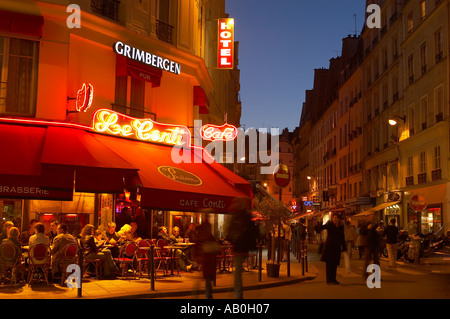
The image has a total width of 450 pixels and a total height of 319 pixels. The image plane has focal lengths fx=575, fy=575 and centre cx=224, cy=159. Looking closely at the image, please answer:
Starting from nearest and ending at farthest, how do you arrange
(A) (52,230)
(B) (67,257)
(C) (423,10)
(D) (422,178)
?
1. (B) (67,257)
2. (A) (52,230)
3. (D) (422,178)
4. (C) (423,10)

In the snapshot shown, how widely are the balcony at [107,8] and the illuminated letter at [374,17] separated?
29733mm

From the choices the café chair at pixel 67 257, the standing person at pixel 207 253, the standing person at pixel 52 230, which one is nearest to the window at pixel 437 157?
the standing person at pixel 52 230

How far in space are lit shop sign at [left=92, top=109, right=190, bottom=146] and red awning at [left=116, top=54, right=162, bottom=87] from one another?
55.9 inches

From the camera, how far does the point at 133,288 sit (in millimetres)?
13102

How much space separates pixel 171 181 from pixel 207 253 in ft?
19.4

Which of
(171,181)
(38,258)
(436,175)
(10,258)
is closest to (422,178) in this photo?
(436,175)

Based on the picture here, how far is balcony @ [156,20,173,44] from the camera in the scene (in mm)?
20219

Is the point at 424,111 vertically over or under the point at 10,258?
over

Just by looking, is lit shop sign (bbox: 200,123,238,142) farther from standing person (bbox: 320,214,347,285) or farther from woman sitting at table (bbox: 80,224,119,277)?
standing person (bbox: 320,214,347,285)

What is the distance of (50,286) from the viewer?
44.0 feet

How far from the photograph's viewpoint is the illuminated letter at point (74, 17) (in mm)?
16344

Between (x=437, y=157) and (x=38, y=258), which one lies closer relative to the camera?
(x=38, y=258)

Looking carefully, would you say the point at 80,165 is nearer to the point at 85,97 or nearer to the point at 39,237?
the point at 39,237

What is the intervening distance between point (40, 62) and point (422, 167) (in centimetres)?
2338
